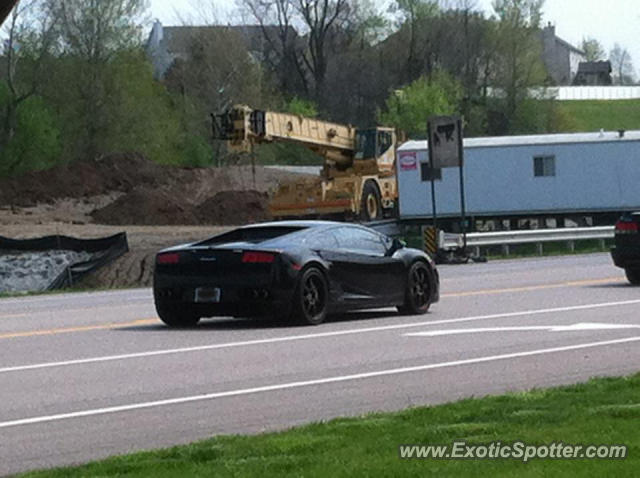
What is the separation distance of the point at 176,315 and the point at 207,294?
686mm

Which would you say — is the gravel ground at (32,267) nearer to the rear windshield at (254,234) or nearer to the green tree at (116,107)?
the rear windshield at (254,234)

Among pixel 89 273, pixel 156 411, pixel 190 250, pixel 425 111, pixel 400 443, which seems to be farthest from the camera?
pixel 425 111

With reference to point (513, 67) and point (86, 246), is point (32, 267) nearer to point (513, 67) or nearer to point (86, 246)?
point (86, 246)

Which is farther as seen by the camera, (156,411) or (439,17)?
(439,17)

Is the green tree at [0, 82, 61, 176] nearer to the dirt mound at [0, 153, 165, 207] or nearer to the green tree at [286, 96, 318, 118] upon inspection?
the dirt mound at [0, 153, 165, 207]

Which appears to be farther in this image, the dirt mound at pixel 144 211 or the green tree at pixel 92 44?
the green tree at pixel 92 44

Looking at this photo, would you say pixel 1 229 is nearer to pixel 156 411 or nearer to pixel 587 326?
pixel 587 326

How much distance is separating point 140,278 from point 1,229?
20126 millimetres

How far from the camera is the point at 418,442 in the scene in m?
8.46

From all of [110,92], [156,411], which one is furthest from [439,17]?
[156,411]

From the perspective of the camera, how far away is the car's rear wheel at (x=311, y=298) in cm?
1812

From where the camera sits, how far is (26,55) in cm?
8075

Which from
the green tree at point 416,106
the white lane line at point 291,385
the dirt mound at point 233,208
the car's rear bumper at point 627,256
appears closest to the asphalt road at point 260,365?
the white lane line at point 291,385

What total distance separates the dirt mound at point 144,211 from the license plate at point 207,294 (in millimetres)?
49604
